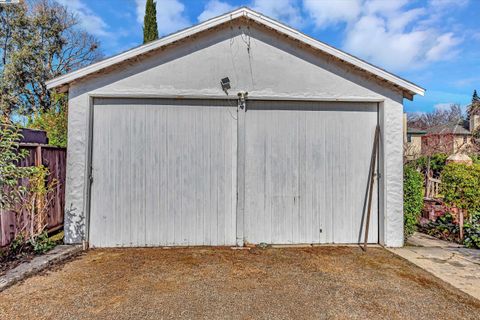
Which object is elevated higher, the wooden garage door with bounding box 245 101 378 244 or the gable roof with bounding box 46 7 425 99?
the gable roof with bounding box 46 7 425 99

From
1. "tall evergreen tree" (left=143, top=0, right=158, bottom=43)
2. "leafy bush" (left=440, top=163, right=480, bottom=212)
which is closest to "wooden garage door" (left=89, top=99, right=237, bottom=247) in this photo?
"leafy bush" (left=440, top=163, right=480, bottom=212)

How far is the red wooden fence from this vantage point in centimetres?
444

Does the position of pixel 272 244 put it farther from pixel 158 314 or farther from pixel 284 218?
pixel 158 314

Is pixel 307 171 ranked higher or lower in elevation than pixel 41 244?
higher

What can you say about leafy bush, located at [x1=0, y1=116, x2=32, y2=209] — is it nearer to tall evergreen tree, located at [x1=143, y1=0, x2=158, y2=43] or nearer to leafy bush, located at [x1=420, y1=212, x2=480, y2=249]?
leafy bush, located at [x1=420, y1=212, x2=480, y2=249]

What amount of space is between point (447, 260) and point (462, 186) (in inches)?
65.6

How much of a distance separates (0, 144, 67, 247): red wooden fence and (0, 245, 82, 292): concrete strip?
2.34 ft

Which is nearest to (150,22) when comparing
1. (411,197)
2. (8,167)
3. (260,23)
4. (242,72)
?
(260,23)

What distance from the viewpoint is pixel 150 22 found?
11.5 meters

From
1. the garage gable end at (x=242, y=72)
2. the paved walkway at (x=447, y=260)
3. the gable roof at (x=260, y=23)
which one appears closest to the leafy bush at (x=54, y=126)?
the gable roof at (x=260, y=23)

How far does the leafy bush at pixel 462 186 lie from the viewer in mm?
5230

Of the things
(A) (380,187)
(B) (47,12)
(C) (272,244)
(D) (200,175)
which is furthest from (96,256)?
(B) (47,12)

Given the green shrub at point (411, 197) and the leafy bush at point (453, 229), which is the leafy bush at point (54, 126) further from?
the leafy bush at point (453, 229)

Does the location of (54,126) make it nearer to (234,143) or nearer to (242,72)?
(234,143)
